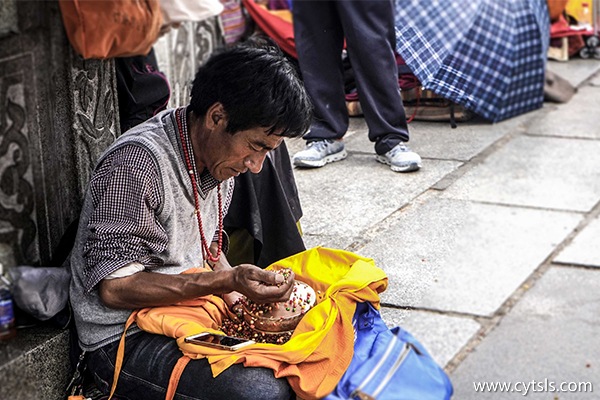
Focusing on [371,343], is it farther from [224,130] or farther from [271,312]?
[224,130]

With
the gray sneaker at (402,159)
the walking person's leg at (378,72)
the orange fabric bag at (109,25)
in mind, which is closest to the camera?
the orange fabric bag at (109,25)

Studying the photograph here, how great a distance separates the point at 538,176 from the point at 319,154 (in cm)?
124

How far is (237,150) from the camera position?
2697mm

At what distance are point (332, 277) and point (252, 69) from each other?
0.71 m

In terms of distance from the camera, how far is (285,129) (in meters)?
2.65

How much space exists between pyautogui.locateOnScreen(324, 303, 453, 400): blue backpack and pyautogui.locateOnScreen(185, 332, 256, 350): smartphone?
0.28 m

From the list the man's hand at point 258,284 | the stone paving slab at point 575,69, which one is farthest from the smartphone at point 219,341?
the stone paving slab at point 575,69

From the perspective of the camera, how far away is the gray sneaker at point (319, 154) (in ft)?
16.5

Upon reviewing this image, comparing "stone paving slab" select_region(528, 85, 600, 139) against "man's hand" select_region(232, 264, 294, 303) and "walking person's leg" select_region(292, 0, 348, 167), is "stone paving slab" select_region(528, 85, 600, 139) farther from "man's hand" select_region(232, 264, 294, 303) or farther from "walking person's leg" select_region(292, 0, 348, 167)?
"man's hand" select_region(232, 264, 294, 303)

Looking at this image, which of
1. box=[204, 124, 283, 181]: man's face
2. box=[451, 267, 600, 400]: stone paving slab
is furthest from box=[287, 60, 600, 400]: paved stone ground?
box=[204, 124, 283, 181]: man's face

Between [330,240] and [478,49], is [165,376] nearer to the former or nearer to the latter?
[330,240]

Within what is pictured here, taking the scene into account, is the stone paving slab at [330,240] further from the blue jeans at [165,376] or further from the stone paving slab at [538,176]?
the blue jeans at [165,376]

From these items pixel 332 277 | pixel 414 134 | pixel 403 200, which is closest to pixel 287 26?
pixel 414 134
